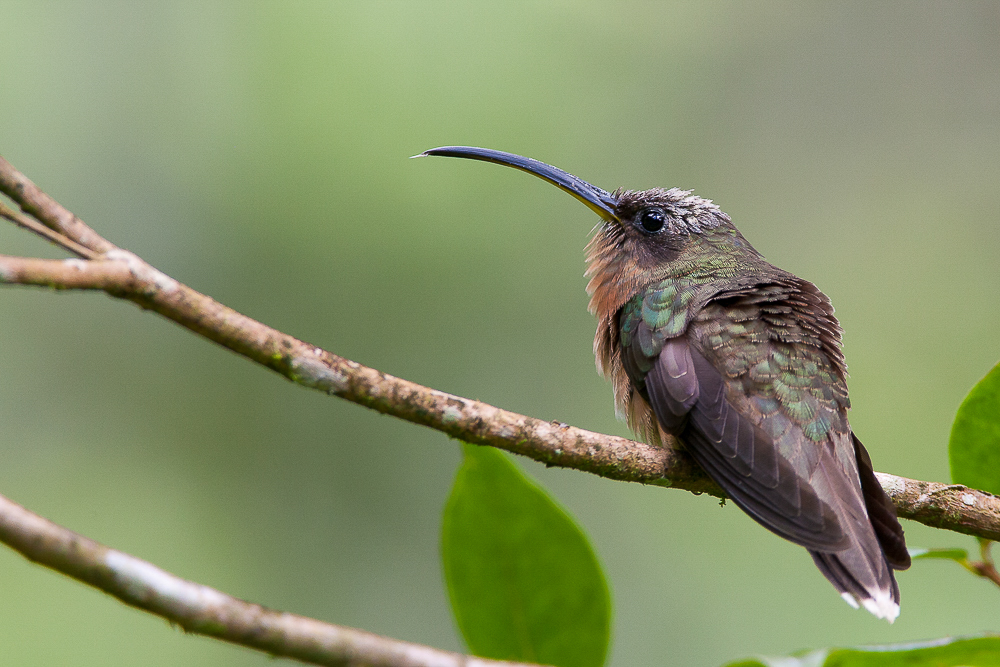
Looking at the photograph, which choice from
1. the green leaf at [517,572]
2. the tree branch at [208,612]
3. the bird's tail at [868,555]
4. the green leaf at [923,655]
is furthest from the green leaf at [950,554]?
the tree branch at [208,612]

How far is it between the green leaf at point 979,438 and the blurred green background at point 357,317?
427 cm

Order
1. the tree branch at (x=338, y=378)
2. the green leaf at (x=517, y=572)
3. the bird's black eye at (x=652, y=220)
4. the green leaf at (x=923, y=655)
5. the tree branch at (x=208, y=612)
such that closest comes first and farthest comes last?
the tree branch at (x=208, y=612), the tree branch at (x=338, y=378), the green leaf at (x=923, y=655), the green leaf at (x=517, y=572), the bird's black eye at (x=652, y=220)

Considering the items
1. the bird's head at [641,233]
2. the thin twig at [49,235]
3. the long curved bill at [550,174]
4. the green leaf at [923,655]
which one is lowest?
the green leaf at [923,655]

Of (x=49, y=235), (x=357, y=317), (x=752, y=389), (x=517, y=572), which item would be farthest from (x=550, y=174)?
(x=357, y=317)

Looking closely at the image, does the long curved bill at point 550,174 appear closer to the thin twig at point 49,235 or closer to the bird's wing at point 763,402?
the bird's wing at point 763,402

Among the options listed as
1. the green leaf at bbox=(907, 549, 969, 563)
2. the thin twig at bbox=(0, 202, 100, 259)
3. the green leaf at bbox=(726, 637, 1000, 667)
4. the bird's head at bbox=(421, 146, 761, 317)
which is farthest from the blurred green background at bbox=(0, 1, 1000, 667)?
the thin twig at bbox=(0, 202, 100, 259)

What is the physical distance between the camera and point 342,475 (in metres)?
8.43

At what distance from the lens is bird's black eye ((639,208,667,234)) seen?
5.03 metres

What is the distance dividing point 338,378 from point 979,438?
2057 millimetres

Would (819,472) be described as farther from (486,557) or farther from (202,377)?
(202,377)

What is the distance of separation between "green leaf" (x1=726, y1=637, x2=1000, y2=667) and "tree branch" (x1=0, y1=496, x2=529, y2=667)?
1.03 meters

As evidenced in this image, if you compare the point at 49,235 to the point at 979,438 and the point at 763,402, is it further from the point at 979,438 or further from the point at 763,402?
the point at 979,438

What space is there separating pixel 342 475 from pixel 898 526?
5934 mm

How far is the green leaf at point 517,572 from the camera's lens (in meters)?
2.49
